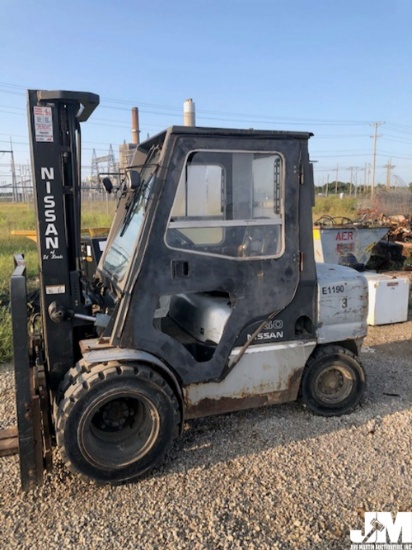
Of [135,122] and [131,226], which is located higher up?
[135,122]

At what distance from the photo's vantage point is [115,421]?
3443 millimetres

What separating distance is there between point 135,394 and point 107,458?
0.49 metres

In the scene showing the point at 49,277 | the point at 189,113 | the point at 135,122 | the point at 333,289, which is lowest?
the point at 333,289

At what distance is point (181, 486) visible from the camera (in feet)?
10.7

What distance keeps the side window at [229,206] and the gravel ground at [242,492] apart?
155 cm

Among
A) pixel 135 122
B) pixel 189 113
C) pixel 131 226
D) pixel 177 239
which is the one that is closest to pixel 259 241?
pixel 177 239

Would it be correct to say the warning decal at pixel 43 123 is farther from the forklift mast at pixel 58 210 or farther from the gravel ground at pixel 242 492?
the gravel ground at pixel 242 492

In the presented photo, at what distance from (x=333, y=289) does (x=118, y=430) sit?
82.2 inches

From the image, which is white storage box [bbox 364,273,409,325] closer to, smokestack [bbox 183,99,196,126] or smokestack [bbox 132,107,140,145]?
smokestack [bbox 183,99,196,126]

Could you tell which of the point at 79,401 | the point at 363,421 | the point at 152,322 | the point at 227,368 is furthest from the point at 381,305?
the point at 79,401

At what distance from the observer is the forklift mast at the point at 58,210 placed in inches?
128

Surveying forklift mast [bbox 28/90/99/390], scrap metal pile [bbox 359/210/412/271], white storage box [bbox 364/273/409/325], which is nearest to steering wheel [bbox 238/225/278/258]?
forklift mast [bbox 28/90/99/390]

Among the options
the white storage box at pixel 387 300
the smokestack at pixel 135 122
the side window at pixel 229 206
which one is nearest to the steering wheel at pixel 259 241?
the side window at pixel 229 206

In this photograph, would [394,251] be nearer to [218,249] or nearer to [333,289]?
[333,289]
